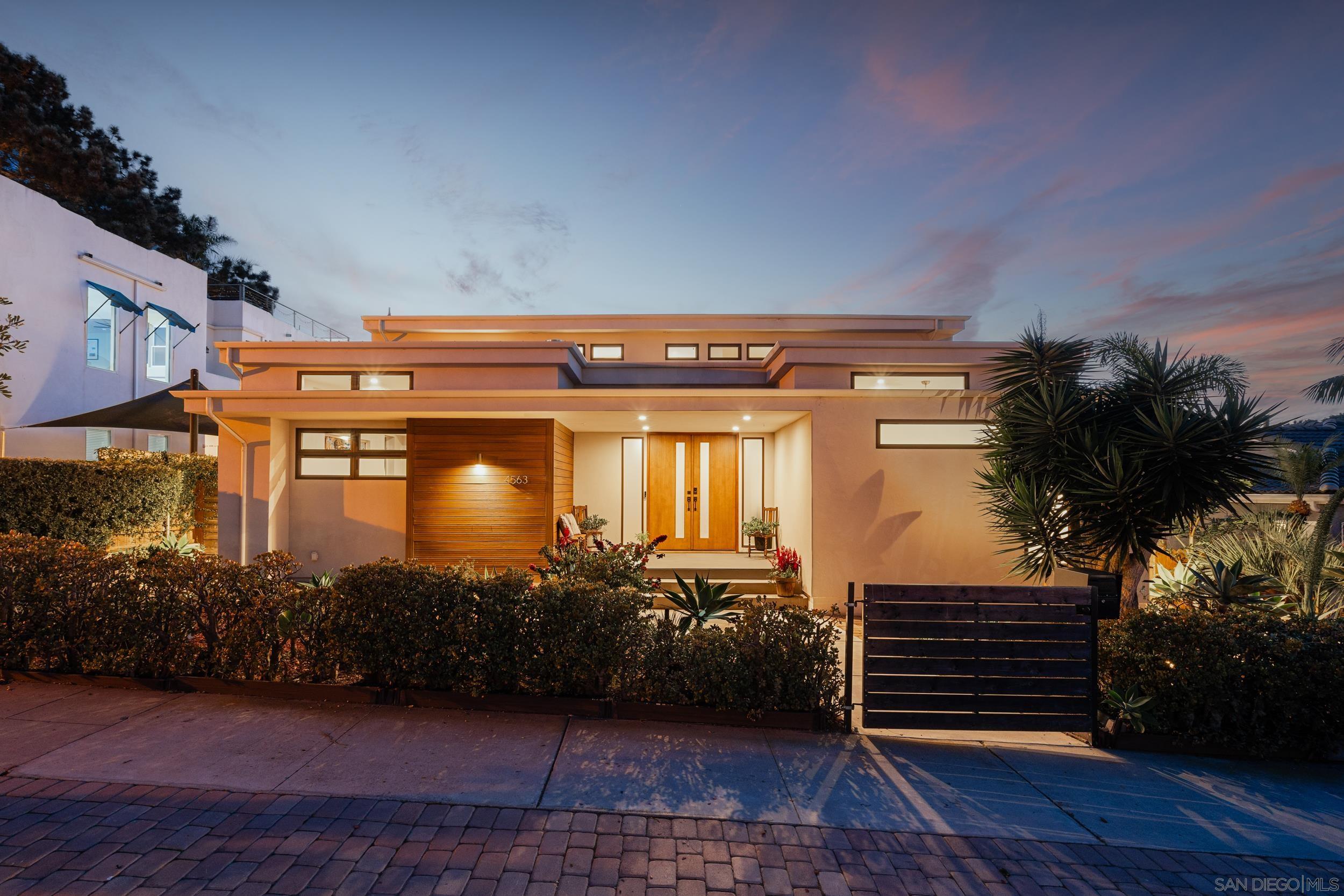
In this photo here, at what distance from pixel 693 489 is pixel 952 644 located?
26.1 ft

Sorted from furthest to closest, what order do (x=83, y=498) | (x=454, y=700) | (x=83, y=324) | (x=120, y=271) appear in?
1. (x=120, y=271)
2. (x=83, y=324)
3. (x=83, y=498)
4. (x=454, y=700)

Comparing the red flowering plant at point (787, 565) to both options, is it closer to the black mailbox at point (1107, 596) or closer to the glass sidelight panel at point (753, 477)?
the glass sidelight panel at point (753, 477)

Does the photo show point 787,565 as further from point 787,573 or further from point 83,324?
point 83,324

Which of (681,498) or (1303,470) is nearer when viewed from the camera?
(1303,470)

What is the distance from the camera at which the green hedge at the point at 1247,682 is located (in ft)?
11.8

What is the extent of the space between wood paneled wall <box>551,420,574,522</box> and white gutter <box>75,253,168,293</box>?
15.3m

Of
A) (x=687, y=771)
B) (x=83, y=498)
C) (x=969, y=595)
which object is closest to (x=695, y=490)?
(x=969, y=595)

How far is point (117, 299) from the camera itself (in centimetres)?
1515

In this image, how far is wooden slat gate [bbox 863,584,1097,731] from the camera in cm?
387

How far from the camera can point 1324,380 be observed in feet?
33.1

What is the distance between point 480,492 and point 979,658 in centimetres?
777

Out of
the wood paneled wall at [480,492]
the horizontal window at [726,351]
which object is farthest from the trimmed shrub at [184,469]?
the horizontal window at [726,351]

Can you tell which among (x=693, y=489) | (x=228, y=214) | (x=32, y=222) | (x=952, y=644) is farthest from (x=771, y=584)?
(x=228, y=214)

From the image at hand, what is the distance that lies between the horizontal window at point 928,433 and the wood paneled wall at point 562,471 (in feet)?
18.1
